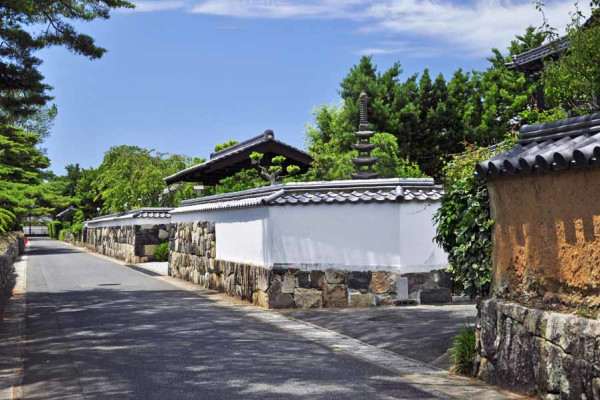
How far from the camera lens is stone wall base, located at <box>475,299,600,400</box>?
6.20 metres

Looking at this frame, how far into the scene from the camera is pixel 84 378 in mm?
8352

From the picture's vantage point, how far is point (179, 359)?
9453mm

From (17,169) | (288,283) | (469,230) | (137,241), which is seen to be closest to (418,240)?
(288,283)

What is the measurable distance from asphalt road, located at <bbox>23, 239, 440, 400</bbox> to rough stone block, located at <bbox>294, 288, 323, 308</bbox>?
1.32 metres

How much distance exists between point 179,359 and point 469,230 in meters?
3.99

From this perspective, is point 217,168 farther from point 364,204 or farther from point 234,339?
point 234,339

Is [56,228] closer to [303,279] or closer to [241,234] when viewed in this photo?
[241,234]

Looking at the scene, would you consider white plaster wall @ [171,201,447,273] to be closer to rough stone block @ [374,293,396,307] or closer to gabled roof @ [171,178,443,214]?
gabled roof @ [171,178,443,214]

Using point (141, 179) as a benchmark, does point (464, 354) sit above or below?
below

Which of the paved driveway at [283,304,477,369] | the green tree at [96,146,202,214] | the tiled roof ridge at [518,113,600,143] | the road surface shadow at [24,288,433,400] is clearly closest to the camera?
the tiled roof ridge at [518,113,600,143]

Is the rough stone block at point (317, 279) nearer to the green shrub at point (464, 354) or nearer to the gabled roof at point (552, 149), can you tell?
the green shrub at point (464, 354)

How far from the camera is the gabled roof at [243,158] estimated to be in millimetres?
27094

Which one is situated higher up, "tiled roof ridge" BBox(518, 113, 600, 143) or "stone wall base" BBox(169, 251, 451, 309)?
"tiled roof ridge" BBox(518, 113, 600, 143)

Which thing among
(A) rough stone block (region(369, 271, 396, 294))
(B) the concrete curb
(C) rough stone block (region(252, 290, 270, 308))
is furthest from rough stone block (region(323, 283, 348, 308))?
(B) the concrete curb
